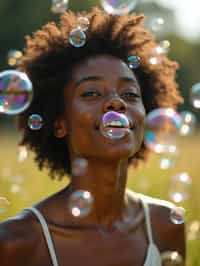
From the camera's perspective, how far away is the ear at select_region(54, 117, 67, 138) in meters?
3.48

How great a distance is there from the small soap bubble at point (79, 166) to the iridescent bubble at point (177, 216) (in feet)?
1.50

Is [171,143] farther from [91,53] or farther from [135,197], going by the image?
[91,53]

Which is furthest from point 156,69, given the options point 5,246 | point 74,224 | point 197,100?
point 5,246

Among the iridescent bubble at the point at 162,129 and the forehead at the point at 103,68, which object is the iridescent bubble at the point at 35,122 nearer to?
the forehead at the point at 103,68

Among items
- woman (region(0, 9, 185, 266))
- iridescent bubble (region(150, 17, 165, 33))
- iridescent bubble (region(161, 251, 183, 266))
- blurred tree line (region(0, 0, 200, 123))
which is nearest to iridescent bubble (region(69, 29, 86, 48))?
woman (region(0, 9, 185, 266))

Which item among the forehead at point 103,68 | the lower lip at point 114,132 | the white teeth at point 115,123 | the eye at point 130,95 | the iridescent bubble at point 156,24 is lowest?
the lower lip at point 114,132

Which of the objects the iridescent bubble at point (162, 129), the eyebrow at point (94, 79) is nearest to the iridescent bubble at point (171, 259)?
the iridescent bubble at point (162, 129)

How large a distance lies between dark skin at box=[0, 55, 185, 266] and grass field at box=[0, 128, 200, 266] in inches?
26.7

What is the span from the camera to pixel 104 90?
129 inches

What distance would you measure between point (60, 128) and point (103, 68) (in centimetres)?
32

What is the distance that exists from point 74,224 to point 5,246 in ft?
0.96

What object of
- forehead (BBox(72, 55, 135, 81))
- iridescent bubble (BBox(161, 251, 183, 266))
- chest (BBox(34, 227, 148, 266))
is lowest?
iridescent bubble (BBox(161, 251, 183, 266))

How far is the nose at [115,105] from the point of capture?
3.20 m

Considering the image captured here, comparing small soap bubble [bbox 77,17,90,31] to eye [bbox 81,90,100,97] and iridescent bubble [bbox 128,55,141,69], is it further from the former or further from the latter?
eye [bbox 81,90,100,97]
